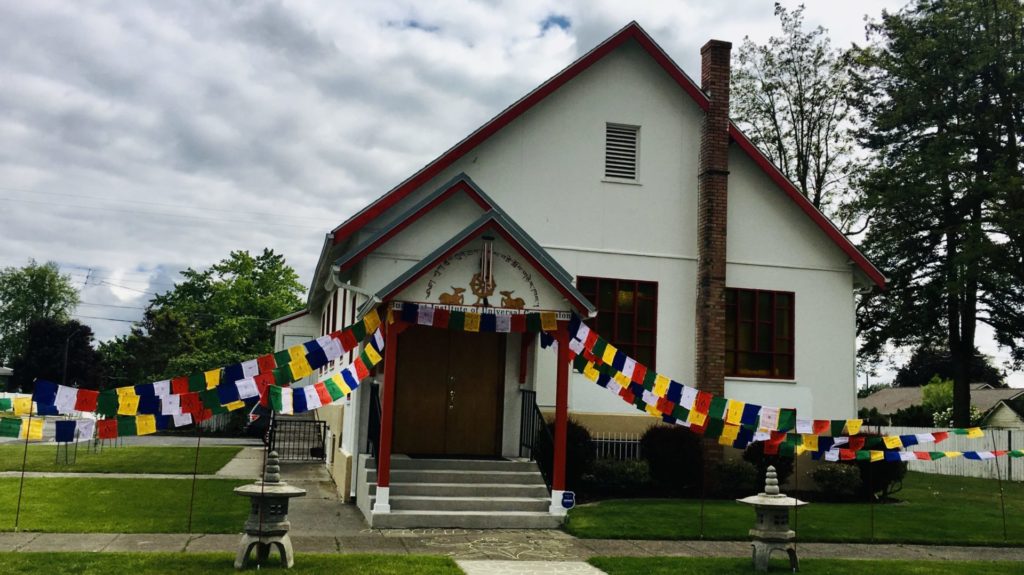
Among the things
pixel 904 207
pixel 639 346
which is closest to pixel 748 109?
pixel 904 207

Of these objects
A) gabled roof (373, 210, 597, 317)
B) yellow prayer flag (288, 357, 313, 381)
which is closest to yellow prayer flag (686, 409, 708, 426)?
gabled roof (373, 210, 597, 317)

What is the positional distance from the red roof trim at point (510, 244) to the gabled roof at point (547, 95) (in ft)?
10.2

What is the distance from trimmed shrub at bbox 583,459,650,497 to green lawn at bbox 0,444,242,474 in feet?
26.7

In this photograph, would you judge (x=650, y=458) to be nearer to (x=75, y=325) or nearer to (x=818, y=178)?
(x=818, y=178)

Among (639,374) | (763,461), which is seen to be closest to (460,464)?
(639,374)

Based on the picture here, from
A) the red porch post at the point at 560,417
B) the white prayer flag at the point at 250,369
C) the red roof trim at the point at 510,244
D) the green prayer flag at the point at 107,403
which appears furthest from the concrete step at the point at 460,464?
the green prayer flag at the point at 107,403

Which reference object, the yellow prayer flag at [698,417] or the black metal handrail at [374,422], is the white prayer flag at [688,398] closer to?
the yellow prayer flag at [698,417]

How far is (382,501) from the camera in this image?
40.5 ft

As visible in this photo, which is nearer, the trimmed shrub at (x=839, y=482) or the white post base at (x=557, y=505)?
the white post base at (x=557, y=505)

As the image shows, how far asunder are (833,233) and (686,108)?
3.95 metres

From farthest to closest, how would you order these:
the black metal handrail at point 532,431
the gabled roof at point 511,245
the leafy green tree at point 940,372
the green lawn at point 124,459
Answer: the leafy green tree at point 940,372 < the green lawn at point 124,459 < the black metal handrail at point 532,431 < the gabled roof at point 511,245

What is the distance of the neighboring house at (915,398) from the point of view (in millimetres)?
49666

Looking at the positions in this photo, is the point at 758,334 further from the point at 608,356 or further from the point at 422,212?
the point at 422,212

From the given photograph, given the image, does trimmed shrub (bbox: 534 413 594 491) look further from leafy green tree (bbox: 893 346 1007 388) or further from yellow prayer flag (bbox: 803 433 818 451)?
leafy green tree (bbox: 893 346 1007 388)
